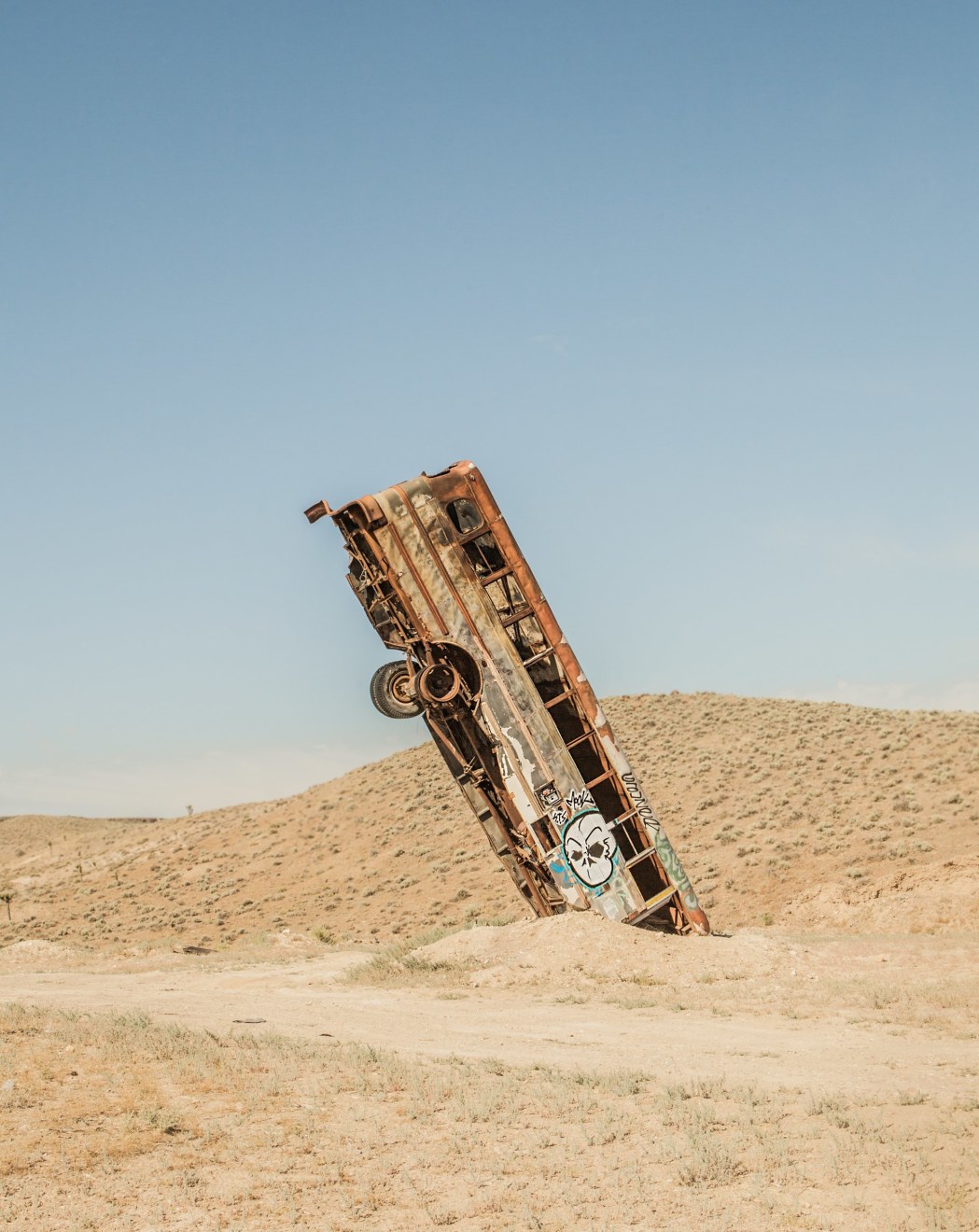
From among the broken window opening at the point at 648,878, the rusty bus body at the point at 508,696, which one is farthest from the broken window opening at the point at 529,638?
the broken window opening at the point at 648,878

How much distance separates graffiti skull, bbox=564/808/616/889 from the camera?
55.4ft

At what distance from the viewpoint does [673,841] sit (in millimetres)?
34188

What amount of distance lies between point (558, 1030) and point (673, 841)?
22872mm

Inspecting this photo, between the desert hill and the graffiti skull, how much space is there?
7048 millimetres

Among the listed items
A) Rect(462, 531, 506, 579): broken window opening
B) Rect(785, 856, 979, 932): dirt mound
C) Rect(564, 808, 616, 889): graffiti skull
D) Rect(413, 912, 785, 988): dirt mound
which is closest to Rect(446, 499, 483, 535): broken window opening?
Rect(462, 531, 506, 579): broken window opening

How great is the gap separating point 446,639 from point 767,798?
21957 mm

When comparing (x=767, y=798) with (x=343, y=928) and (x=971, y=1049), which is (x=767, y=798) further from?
(x=971, y=1049)

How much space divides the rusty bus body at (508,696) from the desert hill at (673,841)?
22.2 feet

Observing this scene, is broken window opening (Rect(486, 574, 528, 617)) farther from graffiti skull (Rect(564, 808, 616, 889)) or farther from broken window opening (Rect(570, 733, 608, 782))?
graffiti skull (Rect(564, 808, 616, 889))

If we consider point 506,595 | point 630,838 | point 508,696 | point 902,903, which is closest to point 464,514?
point 506,595

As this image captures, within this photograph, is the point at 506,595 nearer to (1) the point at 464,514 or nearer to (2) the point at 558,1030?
(1) the point at 464,514

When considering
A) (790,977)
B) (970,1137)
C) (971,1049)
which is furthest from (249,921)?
(970,1137)

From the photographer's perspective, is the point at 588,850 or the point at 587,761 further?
the point at 587,761

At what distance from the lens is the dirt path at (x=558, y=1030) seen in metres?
9.73
